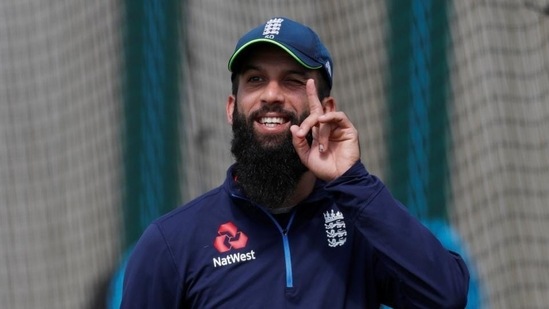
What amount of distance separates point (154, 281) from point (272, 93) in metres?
0.58

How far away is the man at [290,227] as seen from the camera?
2842mm

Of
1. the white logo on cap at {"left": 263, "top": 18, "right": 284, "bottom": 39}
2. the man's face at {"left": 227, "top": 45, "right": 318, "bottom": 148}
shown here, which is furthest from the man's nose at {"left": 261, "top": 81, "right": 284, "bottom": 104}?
the white logo on cap at {"left": 263, "top": 18, "right": 284, "bottom": 39}

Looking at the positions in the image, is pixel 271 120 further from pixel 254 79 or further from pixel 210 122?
pixel 210 122

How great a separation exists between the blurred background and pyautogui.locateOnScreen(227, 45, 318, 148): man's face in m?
2.06

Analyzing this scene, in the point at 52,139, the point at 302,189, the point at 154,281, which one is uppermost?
the point at 302,189

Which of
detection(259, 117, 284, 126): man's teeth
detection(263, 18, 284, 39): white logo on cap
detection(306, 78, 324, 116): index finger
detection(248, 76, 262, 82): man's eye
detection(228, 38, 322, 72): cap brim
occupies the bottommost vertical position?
detection(259, 117, 284, 126): man's teeth

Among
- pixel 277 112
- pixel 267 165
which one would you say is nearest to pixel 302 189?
pixel 267 165

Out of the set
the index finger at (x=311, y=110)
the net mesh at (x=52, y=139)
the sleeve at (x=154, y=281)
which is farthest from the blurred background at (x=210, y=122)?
the sleeve at (x=154, y=281)

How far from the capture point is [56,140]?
5.50m

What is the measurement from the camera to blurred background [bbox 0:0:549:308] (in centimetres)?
500

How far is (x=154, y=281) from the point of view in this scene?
2.91 meters

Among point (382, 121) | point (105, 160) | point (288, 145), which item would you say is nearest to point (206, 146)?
point (105, 160)

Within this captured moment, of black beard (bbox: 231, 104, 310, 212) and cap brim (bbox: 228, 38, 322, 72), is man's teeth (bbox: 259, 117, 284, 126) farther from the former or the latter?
cap brim (bbox: 228, 38, 322, 72)

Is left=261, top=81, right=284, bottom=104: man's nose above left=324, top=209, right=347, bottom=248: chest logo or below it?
above
